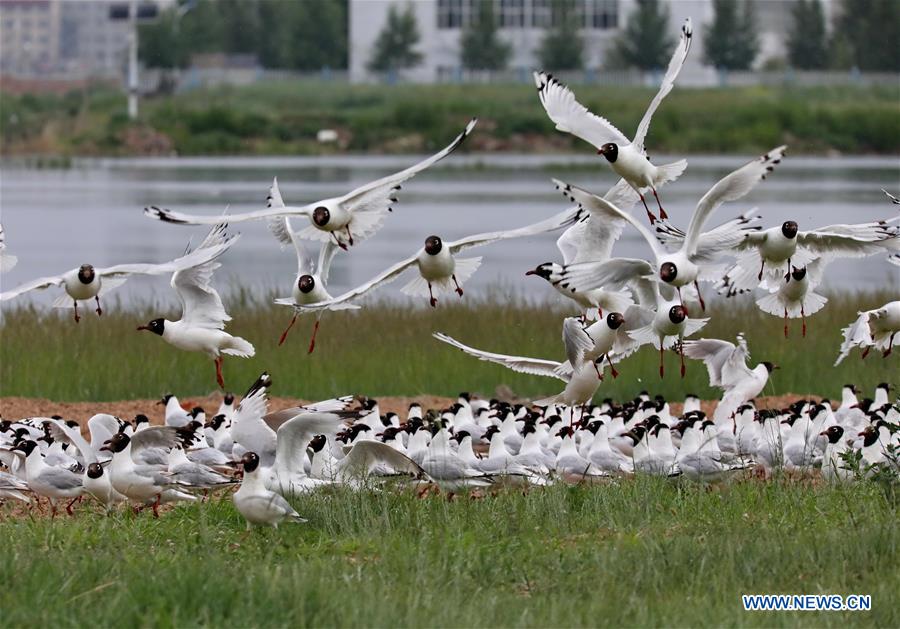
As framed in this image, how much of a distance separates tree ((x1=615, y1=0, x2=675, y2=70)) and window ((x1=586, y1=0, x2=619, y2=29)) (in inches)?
209

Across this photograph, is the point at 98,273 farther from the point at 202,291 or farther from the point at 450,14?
the point at 450,14

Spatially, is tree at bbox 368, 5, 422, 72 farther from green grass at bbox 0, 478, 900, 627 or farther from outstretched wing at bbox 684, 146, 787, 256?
outstretched wing at bbox 684, 146, 787, 256

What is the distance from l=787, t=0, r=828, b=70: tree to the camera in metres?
91.9

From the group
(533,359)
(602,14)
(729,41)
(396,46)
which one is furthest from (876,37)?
(533,359)

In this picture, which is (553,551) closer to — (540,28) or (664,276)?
(664,276)

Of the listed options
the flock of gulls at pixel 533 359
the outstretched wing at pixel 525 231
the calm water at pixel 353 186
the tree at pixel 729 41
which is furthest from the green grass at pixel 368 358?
the tree at pixel 729 41

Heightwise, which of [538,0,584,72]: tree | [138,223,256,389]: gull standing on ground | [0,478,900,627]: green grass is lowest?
[0,478,900,627]: green grass

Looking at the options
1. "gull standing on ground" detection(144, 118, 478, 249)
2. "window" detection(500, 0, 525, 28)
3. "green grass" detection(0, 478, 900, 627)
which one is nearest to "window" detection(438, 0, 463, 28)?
"window" detection(500, 0, 525, 28)

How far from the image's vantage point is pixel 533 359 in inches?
399

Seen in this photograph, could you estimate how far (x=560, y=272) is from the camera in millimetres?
8359

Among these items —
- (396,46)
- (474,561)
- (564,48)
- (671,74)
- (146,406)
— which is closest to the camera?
(474,561)

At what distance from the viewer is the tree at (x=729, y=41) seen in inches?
3356

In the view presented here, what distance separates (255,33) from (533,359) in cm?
9498

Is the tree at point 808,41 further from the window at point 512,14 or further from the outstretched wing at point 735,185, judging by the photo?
the outstretched wing at point 735,185
